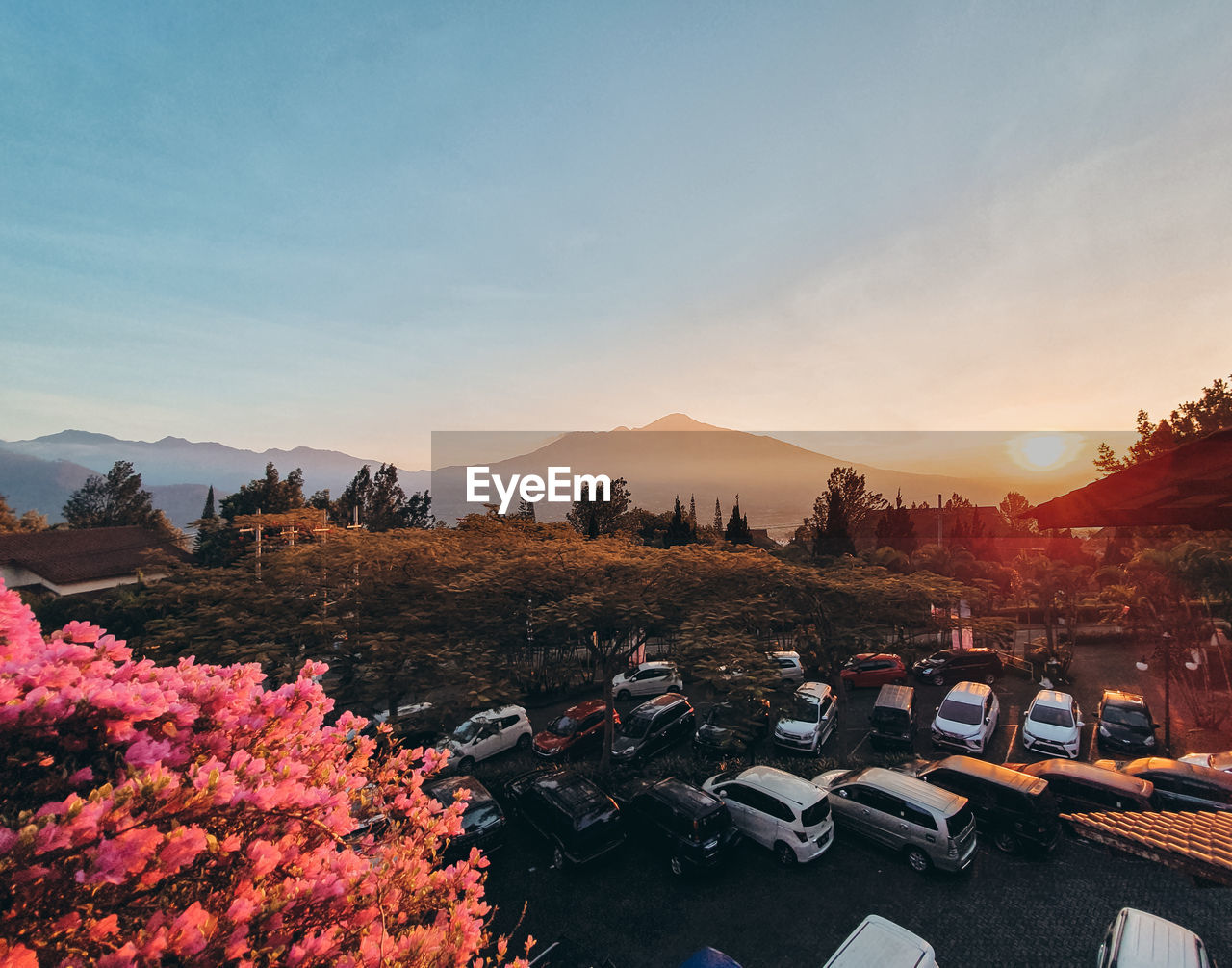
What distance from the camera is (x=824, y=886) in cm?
1015

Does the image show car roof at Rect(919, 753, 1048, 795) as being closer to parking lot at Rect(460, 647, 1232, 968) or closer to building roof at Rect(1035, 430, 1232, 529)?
parking lot at Rect(460, 647, 1232, 968)

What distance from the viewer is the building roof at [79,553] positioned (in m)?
30.6

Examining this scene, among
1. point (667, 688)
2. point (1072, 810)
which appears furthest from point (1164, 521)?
point (667, 688)

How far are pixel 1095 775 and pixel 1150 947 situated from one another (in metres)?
6.22

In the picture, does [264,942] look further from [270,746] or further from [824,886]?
[824,886]

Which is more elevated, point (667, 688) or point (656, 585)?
point (656, 585)

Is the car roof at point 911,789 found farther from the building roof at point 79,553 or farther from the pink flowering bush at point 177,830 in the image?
the building roof at point 79,553

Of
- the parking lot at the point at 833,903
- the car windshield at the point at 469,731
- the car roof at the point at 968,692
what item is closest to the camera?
the parking lot at the point at 833,903

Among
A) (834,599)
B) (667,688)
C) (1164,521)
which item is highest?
(1164,521)

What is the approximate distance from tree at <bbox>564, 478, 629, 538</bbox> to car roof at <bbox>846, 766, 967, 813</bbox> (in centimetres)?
3891

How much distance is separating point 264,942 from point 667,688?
19.6 m

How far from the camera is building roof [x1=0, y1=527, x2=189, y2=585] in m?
30.6

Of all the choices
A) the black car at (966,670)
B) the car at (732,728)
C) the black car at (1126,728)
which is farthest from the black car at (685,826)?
the black car at (966,670)

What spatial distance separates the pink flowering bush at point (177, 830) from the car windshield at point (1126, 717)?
20.3 m
